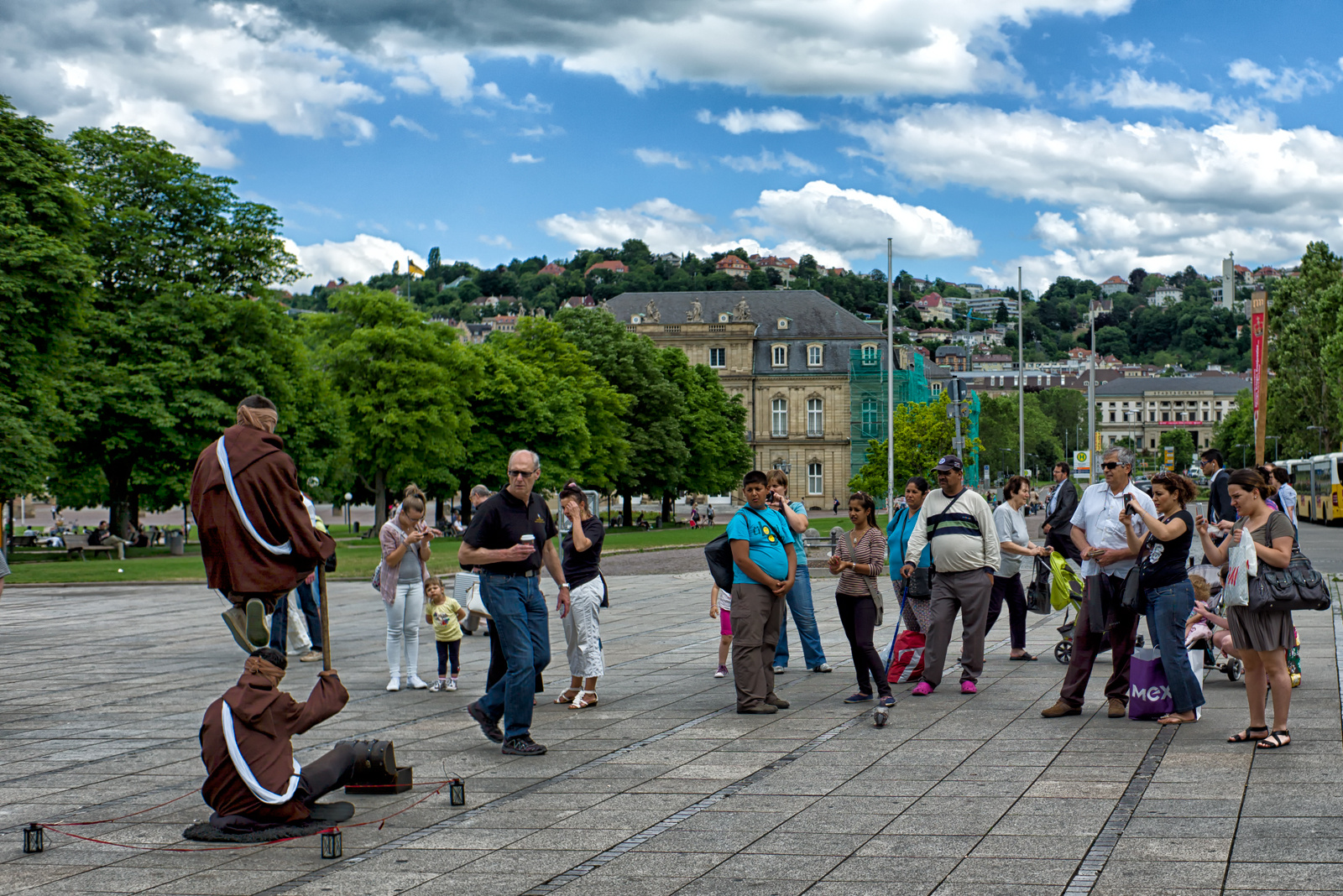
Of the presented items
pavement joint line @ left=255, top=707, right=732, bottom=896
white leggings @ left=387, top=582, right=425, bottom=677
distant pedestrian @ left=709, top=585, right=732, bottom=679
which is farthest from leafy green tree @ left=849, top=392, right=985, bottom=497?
pavement joint line @ left=255, top=707, right=732, bottom=896

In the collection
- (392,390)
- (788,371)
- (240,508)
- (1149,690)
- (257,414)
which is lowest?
(1149,690)

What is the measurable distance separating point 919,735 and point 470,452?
5332 cm

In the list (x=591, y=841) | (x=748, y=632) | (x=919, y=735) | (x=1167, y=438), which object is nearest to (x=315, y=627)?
(x=748, y=632)

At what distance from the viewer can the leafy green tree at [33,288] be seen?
107 feet

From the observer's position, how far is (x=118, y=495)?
4356 centimetres

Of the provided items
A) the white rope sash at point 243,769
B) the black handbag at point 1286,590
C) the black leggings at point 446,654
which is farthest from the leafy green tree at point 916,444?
the white rope sash at point 243,769

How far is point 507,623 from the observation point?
899cm

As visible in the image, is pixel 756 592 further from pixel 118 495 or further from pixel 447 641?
pixel 118 495

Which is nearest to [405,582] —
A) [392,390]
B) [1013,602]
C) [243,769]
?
[243,769]

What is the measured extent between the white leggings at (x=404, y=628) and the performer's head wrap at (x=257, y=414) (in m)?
5.14

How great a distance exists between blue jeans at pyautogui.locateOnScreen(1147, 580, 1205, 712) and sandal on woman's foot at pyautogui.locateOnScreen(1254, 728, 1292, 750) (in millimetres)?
989

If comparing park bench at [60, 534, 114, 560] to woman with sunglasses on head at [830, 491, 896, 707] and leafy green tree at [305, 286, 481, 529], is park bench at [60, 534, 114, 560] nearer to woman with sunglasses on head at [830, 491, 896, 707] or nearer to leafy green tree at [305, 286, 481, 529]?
leafy green tree at [305, 286, 481, 529]

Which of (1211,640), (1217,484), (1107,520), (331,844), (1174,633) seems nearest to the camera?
(331,844)

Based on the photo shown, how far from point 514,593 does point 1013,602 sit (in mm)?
6681
